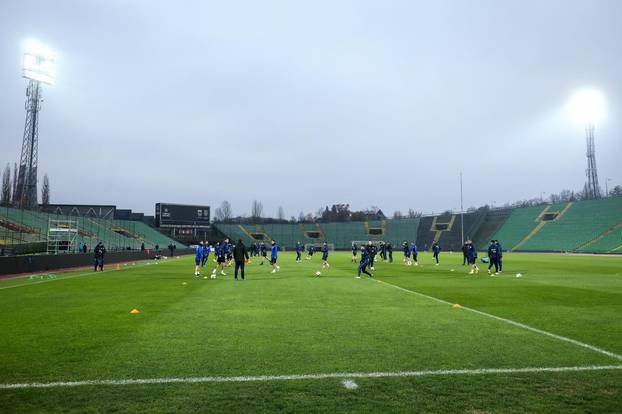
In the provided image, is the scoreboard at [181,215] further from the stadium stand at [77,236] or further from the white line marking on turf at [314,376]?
the white line marking on turf at [314,376]

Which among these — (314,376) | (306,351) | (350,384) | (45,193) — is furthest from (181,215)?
(350,384)

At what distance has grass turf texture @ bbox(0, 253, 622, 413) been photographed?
4.75m

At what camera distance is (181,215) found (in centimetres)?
8894

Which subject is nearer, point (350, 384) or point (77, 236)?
point (350, 384)

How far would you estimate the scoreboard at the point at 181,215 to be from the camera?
287ft

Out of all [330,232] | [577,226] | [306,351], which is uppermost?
[577,226]

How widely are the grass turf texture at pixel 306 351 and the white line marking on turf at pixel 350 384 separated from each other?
0.25ft

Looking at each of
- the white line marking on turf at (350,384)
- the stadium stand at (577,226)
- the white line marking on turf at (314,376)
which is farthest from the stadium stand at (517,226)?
the white line marking on turf at (350,384)

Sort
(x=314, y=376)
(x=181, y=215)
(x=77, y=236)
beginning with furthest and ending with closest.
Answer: (x=181, y=215)
(x=77, y=236)
(x=314, y=376)

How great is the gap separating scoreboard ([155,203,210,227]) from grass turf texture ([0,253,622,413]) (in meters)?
76.9

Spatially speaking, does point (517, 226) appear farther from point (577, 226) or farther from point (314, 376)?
point (314, 376)

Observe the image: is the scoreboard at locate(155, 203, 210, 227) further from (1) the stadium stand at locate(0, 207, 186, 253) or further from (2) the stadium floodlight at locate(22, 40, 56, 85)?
(2) the stadium floodlight at locate(22, 40, 56, 85)

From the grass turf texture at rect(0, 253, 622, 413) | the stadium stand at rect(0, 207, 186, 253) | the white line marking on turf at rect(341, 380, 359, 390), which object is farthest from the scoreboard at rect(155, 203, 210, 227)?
the white line marking on turf at rect(341, 380, 359, 390)

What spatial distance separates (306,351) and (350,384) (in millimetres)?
1643
